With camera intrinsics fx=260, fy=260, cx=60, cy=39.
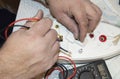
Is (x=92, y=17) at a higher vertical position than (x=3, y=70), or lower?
higher

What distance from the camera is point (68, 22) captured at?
82cm

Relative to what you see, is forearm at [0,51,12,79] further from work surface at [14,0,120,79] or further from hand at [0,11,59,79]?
work surface at [14,0,120,79]

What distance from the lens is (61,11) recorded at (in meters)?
0.85

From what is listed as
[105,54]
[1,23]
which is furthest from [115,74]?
[1,23]

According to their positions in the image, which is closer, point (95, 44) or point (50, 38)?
point (50, 38)

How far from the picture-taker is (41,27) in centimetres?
69

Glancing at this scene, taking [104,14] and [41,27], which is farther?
[104,14]

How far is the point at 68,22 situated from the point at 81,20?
47mm

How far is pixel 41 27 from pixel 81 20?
0.52 feet

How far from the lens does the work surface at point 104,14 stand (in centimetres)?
80

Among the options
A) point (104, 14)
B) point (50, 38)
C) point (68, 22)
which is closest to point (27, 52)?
point (50, 38)

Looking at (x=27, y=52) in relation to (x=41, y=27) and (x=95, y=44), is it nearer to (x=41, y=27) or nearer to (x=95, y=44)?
(x=41, y=27)

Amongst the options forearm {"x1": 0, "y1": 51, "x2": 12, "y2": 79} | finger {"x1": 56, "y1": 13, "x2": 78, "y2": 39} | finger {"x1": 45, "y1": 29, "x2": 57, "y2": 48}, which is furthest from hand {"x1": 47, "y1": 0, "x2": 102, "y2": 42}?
forearm {"x1": 0, "y1": 51, "x2": 12, "y2": 79}

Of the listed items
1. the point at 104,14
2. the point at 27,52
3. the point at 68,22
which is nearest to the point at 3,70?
the point at 27,52
